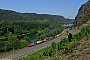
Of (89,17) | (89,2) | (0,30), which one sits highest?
(89,2)

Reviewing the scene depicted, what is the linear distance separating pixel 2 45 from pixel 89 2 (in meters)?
78.8

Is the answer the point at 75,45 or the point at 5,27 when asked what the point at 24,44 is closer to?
the point at 75,45

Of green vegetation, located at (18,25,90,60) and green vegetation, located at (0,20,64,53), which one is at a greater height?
green vegetation, located at (18,25,90,60)

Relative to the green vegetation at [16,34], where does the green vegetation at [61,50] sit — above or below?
above

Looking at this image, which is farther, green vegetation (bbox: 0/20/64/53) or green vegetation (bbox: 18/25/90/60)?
green vegetation (bbox: 0/20/64/53)

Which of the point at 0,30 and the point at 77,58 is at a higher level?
the point at 77,58

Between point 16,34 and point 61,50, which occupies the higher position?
point 61,50

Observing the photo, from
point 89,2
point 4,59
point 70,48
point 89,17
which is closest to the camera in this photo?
point 70,48

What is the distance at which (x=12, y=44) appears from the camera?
75.1m

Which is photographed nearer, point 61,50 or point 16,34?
point 61,50

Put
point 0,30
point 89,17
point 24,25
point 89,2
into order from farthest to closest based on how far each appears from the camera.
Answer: point 24,25
point 0,30
point 89,2
point 89,17

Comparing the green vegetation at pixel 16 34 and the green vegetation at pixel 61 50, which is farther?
the green vegetation at pixel 16 34

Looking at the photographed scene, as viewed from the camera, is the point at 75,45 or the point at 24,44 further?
the point at 24,44

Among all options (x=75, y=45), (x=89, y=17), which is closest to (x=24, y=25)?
(x=89, y=17)
